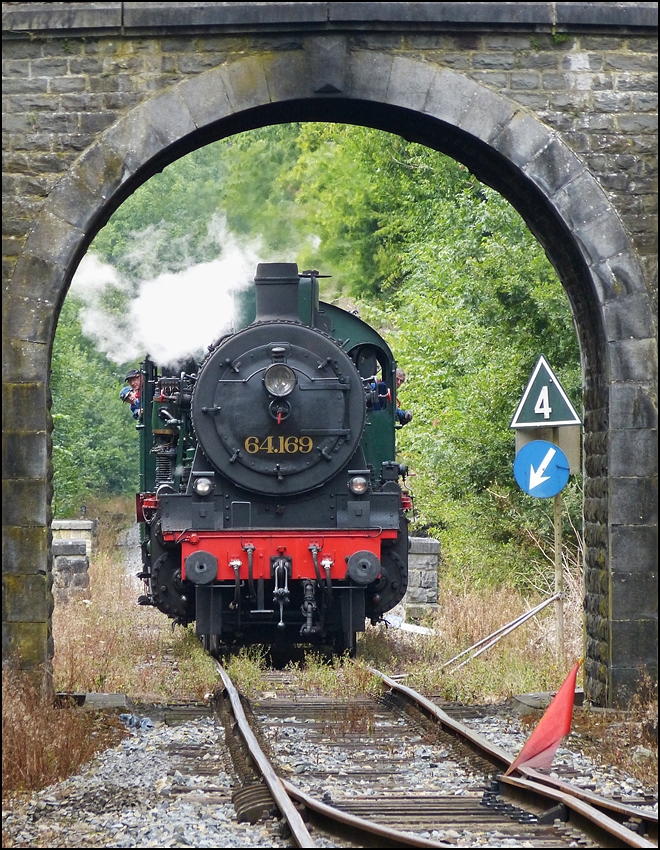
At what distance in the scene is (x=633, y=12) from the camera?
7445 millimetres

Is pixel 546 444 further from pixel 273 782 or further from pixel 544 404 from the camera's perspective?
pixel 273 782

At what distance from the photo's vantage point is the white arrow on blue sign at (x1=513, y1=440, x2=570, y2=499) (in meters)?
8.17

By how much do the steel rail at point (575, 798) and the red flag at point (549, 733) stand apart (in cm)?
11

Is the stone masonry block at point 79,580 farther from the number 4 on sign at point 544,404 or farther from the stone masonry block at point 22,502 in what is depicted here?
the number 4 on sign at point 544,404

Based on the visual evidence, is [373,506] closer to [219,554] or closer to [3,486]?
[219,554]

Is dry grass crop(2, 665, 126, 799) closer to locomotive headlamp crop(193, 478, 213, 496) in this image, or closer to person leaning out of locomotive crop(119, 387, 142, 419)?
locomotive headlamp crop(193, 478, 213, 496)

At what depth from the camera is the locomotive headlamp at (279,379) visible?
32.6 ft

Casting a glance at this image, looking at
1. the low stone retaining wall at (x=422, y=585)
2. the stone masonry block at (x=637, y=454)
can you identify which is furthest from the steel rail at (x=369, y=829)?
the low stone retaining wall at (x=422, y=585)

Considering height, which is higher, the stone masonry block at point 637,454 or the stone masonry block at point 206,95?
the stone masonry block at point 206,95

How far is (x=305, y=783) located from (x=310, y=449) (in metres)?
4.50

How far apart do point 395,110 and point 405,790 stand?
4151 millimetres

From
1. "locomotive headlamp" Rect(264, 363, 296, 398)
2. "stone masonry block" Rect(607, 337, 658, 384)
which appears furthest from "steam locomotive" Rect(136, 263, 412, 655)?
"stone masonry block" Rect(607, 337, 658, 384)

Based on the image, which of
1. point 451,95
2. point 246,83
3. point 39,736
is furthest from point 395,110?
point 39,736

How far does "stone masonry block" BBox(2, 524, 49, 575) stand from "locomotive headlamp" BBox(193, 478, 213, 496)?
2.89 metres
